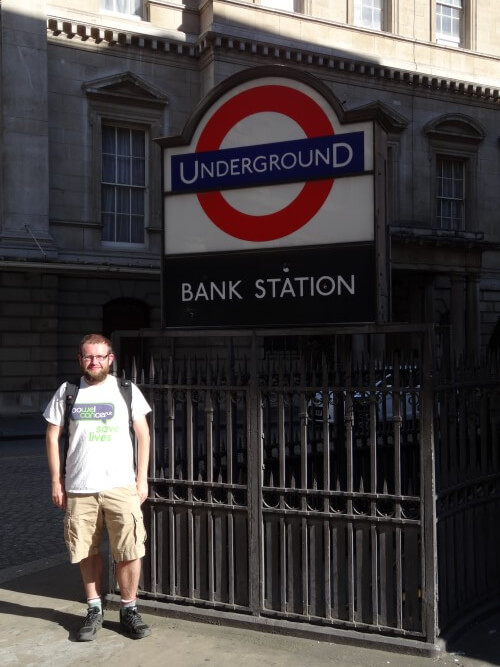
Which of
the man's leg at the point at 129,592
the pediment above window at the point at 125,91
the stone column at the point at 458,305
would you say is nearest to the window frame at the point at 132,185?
the pediment above window at the point at 125,91

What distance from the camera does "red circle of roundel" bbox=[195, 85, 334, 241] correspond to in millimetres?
4727

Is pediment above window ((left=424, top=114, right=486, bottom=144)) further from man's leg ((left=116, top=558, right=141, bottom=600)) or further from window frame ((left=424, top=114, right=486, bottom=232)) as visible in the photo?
man's leg ((left=116, top=558, right=141, bottom=600))

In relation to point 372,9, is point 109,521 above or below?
below

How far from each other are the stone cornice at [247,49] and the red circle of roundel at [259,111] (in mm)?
18083

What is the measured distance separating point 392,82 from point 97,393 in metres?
23.8

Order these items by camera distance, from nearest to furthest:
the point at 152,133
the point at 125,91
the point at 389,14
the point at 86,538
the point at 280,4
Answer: the point at 86,538, the point at 125,91, the point at 152,133, the point at 280,4, the point at 389,14

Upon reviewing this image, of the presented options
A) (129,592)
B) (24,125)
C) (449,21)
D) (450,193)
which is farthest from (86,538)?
(449,21)

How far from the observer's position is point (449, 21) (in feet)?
92.8

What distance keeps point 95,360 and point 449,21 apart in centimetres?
2713

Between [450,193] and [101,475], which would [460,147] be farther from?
[101,475]

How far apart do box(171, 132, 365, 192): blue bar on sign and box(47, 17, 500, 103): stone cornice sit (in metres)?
18.0

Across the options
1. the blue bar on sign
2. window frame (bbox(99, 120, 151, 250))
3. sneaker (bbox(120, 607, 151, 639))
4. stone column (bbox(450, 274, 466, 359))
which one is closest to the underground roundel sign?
the blue bar on sign

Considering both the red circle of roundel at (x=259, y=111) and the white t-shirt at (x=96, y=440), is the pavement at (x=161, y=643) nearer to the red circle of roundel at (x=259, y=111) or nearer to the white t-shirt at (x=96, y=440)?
the white t-shirt at (x=96, y=440)

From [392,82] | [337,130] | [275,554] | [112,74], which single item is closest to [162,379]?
[275,554]
